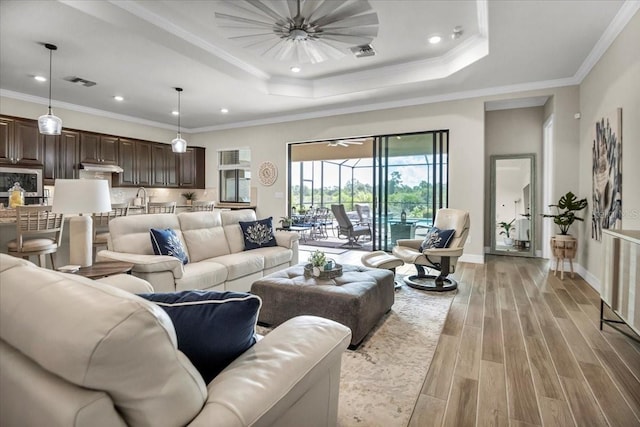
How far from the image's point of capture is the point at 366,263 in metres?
3.88

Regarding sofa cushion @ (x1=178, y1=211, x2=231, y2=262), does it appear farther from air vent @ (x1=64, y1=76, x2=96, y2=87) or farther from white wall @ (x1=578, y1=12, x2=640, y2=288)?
white wall @ (x1=578, y1=12, x2=640, y2=288)

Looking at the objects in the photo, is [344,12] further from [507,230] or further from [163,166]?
[163,166]

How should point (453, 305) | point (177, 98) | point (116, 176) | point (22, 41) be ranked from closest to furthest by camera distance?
point (453, 305), point (22, 41), point (177, 98), point (116, 176)

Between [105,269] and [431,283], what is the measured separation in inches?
143

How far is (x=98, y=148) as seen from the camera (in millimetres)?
6711

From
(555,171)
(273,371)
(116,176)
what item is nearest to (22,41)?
(116,176)

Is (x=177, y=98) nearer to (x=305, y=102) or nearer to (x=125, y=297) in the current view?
(x=305, y=102)

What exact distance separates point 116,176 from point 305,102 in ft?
14.1

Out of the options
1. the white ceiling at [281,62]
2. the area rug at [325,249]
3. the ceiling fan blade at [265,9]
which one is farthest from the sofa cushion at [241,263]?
the area rug at [325,249]

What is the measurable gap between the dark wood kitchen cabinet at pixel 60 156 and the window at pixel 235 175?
122 inches

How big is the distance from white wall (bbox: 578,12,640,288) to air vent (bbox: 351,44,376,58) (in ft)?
8.68

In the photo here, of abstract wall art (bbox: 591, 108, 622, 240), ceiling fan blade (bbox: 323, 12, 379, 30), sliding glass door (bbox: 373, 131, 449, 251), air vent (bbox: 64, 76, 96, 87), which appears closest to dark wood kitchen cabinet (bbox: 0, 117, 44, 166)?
air vent (bbox: 64, 76, 96, 87)

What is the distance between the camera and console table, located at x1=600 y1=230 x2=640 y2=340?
7.72 ft

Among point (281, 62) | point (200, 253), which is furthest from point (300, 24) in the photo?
point (200, 253)
